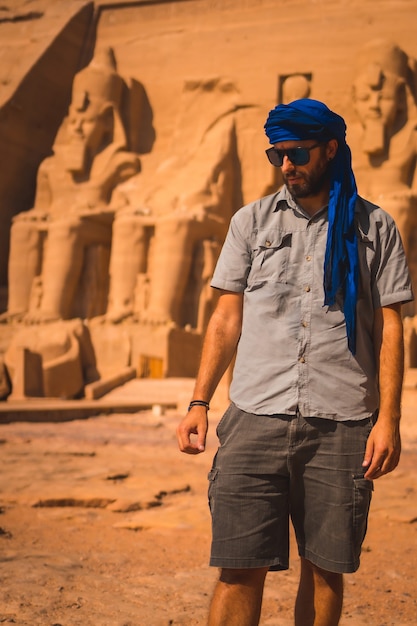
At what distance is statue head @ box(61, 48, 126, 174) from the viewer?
18.8m

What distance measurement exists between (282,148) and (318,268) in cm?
32

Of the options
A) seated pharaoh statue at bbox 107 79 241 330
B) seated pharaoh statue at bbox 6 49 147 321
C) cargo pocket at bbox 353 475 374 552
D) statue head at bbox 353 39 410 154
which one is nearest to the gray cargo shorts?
cargo pocket at bbox 353 475 374 552

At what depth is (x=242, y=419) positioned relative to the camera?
1968mm

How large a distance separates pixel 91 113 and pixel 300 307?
1766 cm

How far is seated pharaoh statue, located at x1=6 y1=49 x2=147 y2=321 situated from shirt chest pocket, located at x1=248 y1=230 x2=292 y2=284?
1472cm

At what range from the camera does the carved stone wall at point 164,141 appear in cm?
1645

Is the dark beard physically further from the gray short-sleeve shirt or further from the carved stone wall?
the carved stone wall

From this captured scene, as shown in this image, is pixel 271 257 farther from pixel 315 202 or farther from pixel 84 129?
pixel 84 129

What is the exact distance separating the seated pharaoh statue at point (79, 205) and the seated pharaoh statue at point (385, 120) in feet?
16.9

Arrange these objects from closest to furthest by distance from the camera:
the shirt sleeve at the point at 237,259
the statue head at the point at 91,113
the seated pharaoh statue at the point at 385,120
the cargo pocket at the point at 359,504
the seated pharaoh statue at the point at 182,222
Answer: the cargo pocket at the point at 359,504
the shirt sleeve at the point at 237,259
the seated pharaoh statue at the point at 182,222
the seated pharaoh statue at the point at 385,120
the statue head at the point at 91,113

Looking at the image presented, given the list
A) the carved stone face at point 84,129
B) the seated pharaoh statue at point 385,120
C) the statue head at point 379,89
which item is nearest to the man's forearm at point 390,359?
the seated pharaoh statue at point 385,120

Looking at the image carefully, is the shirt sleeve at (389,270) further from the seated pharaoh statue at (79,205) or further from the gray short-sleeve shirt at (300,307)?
the seated pharaoh statue at (79,205)

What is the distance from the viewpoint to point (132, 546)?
12.1ft

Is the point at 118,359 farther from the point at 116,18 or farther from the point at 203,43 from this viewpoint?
the point at 116,18
